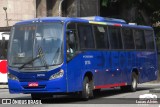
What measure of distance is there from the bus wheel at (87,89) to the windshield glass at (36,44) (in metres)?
1.82

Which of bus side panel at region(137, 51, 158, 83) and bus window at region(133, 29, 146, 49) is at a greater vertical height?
bus window at region(133, 29, 146, 49)

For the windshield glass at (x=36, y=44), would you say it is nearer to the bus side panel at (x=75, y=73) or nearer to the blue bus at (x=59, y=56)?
the blue bus at (x=59, y=56)

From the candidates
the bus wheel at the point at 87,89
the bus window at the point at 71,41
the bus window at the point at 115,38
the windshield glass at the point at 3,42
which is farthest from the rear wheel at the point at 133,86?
the windshield glass at the point at 3,42

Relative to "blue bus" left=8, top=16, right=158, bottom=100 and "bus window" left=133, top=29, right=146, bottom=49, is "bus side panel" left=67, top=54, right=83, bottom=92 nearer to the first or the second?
"blue bus" left=8, top=16, right=158, bottom=100

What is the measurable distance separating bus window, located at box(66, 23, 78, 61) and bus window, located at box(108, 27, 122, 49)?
134 inches

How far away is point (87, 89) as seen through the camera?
19.6 metres

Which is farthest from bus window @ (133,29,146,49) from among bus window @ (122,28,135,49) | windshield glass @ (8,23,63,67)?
windshield glass @ (8,23,63,67)

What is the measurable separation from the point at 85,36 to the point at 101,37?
1526 mm

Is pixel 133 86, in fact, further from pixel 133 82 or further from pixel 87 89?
pixel 87 89

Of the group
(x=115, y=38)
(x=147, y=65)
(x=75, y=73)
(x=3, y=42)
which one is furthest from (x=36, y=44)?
(x=3, y=42)

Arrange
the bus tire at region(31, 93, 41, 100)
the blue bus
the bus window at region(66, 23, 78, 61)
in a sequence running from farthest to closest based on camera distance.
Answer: the bus tire at region(31, 93, 41, 100)
the bus window at region(66, 23, 78, 61)
the blue bus

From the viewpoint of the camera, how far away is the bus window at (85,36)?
64.1 feet

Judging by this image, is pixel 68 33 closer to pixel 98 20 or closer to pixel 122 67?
pixel 98 20

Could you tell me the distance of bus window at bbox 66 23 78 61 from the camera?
60.8 ft
